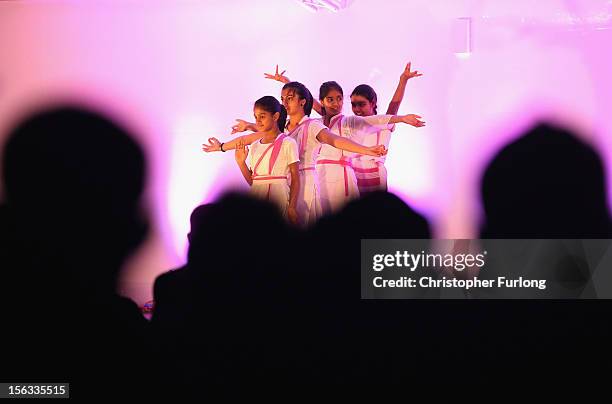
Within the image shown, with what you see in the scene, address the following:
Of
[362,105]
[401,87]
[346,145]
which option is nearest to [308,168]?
[346,145]

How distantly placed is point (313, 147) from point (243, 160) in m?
0.40

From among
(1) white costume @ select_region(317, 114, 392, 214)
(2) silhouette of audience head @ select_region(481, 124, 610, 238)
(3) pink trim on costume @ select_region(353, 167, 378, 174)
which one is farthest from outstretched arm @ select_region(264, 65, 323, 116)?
(2) silhouette of audience head @ select_region(481, 124, 610, 238)

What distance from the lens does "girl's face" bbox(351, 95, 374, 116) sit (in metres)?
3.65

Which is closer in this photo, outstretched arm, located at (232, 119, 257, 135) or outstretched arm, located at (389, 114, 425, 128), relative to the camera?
outstretched arm, located at (389, 114, 425, 128)

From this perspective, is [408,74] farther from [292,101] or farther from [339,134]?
[292,101]

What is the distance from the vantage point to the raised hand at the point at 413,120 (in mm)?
3609

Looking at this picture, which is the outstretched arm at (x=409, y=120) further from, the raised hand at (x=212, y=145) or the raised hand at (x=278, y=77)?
the raised hand at (x=212, y=145)

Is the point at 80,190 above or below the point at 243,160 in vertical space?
below

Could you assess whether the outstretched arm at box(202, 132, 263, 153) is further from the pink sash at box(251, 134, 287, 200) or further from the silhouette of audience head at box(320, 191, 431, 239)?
the silhouette of audience head at box(320, 191, 431, 239)

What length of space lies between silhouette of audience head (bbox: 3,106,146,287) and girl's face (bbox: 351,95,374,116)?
1240mm

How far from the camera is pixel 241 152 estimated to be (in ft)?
12.3

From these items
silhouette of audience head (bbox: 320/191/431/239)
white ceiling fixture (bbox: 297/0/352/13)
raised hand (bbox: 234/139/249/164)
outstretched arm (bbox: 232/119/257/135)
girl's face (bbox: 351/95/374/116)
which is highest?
white ceiling fixture (bbox: 297/0/352/13)

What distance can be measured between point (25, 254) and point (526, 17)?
3070mm

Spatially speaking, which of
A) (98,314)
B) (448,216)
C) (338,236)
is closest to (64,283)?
(98,314)
